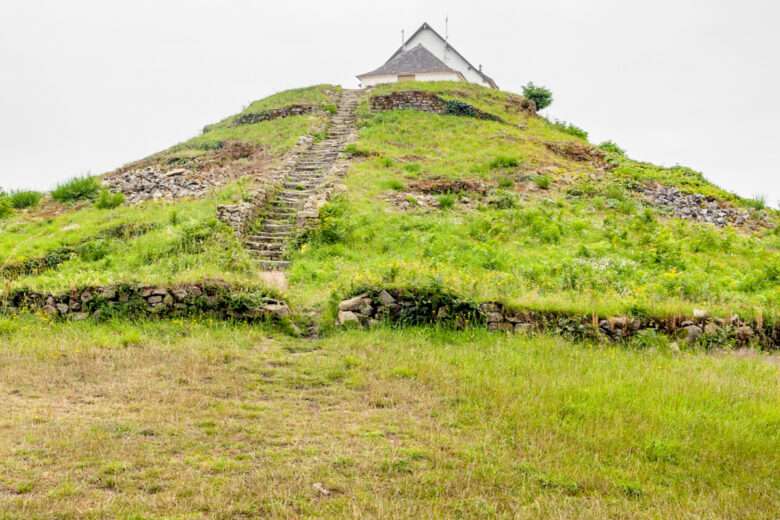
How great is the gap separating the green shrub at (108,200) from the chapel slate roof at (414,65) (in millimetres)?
27531

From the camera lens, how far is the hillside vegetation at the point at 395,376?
431cm

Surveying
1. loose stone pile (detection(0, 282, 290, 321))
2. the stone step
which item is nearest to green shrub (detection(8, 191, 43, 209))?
the stone step

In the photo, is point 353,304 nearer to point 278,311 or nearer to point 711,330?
point 278,311

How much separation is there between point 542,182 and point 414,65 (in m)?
25.5

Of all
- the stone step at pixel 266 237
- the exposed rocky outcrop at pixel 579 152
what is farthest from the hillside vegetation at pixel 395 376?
the exposed rocky outcrop at pixel 579 152

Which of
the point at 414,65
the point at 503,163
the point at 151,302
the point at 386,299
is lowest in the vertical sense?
the point at 151,302

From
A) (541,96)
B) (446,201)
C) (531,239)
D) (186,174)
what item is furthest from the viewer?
(541,96)

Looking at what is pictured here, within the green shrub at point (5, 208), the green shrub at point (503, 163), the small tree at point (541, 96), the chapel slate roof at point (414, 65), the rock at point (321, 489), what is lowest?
the rock at point (321, 489)

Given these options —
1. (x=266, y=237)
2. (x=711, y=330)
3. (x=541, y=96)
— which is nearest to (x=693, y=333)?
(x=711, y=330)

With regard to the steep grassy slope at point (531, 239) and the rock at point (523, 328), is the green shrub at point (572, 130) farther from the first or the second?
the rock at point (523, 328)

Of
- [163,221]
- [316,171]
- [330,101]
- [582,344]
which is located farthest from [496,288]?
[330,101]

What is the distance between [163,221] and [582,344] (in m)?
10.5

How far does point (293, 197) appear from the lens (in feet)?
Result: 54.1

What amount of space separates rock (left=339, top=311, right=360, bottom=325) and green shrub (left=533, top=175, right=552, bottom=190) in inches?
442
